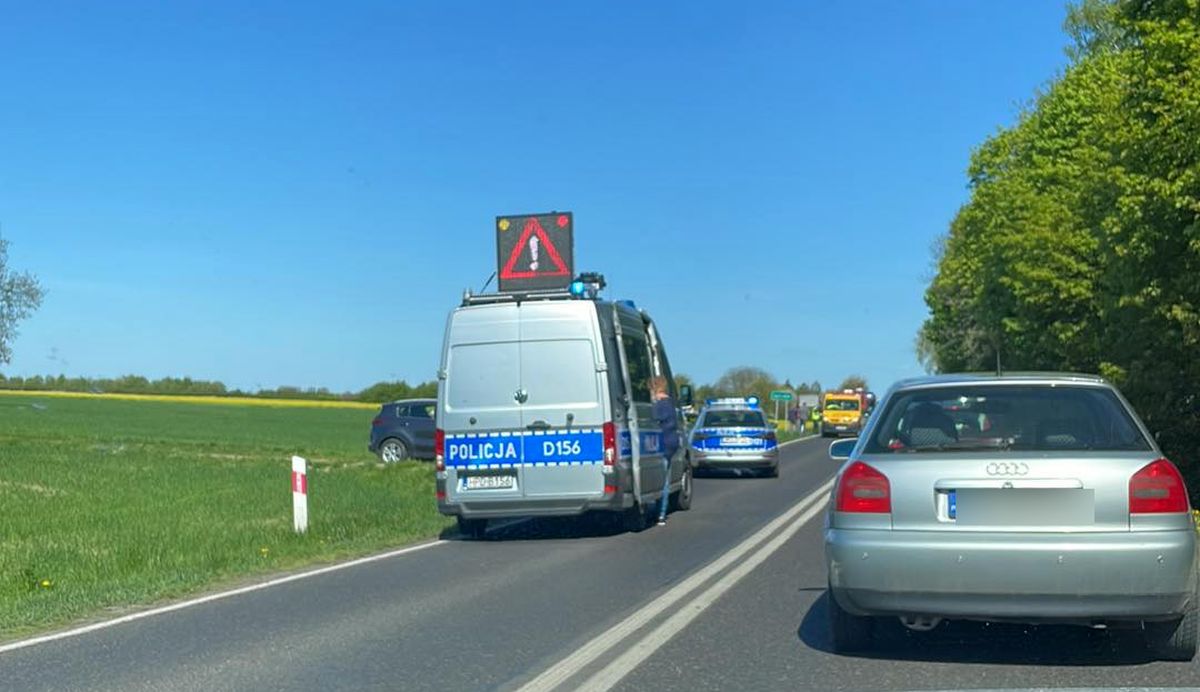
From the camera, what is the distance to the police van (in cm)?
1465

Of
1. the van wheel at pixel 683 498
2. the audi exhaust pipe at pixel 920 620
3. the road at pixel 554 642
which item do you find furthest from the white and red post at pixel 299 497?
the audi exhaust pipe at pixel 920 620

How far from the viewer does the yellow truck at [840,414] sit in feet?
223

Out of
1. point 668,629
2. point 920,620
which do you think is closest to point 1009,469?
point 920,620

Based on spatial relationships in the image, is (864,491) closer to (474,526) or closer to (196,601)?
(196,601)

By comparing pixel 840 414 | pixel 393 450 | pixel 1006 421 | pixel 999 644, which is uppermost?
pixel 1006 421

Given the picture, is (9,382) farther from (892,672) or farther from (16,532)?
(892,672)

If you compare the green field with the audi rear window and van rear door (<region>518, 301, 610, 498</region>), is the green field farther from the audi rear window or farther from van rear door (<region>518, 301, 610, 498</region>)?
the audi rear window

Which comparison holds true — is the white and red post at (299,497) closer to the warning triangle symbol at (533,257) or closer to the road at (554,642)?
the road at (554,642)

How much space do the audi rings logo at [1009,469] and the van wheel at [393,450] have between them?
28466 millimetres

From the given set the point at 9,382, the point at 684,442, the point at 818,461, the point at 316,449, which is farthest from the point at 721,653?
the point at 9,382

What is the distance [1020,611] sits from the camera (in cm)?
654

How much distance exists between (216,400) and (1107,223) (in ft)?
270

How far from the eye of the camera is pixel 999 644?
7.66m

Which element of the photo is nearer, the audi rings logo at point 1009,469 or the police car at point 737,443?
the audi rings logo at point 1009,469
